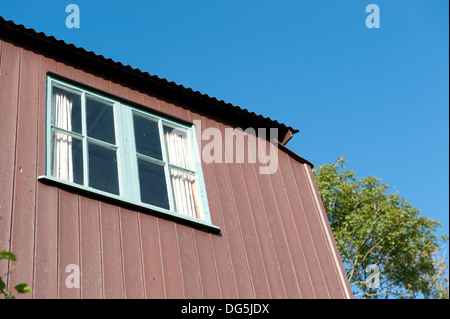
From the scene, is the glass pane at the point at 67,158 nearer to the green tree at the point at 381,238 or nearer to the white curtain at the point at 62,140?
the white curtain at the point at 62,140

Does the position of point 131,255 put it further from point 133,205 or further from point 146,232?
point 133,205

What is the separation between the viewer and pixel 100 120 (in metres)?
7.13

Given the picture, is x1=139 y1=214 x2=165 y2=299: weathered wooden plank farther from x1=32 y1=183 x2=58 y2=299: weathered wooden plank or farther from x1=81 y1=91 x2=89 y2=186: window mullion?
x1=32 y1=183 x2=58 y2=299: weathered wooden plank

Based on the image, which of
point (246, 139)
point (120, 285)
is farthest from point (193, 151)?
point (120, 285)

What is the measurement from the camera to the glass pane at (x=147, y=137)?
7238mm

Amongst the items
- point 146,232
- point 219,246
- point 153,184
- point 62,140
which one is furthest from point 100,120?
point 219,246

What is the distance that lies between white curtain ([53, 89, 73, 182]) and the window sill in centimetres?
24

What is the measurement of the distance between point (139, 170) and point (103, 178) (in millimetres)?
507

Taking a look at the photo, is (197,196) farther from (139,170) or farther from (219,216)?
(139,170)

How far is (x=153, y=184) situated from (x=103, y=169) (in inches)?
25.4

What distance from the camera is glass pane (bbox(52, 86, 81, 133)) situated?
668cm

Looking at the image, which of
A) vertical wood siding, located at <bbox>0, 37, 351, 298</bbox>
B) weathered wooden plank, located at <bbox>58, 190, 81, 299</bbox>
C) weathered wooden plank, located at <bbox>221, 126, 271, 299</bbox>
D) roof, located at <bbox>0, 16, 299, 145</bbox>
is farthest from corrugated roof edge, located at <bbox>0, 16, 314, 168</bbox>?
weathered wooden plank, located at <bbox>58, 190, 81, 299</bbox>

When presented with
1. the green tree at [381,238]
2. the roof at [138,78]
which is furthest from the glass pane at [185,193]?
the green tree at [381,238]
